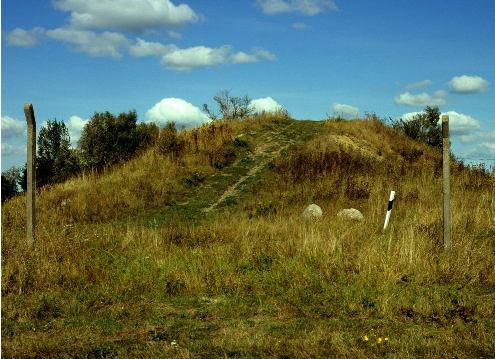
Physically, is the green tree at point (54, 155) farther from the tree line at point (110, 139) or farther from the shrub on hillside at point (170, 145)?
the shrub on hillside at point (170, 145)

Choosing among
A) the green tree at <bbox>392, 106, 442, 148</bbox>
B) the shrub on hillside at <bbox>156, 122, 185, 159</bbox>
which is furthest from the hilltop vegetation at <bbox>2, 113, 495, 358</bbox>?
the green tree at <bbox>392, 106, 442, 148</bbox>

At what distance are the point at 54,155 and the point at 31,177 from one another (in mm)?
42301

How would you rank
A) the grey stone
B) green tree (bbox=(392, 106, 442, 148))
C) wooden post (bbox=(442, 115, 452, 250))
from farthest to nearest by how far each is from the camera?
green tree (bbox=(392, 106, 442, 148)) → the grey stone → wooden post (bbox=(442, 115, 452, 250))

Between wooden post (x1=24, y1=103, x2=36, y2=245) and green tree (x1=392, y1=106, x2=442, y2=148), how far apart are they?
111 ft

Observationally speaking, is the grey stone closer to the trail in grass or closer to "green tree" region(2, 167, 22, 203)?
the trail in grass

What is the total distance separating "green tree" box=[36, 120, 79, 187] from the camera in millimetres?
44381

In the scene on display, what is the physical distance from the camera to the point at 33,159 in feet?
34.8

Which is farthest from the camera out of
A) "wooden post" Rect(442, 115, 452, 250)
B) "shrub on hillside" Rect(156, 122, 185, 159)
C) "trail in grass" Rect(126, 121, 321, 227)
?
"shrub on hillside" Rect(156, 122, 185, 159)

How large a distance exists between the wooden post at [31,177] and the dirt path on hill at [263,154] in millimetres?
7543

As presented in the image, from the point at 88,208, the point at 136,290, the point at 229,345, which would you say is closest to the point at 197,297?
the point at 136,290

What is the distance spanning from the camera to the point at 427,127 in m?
43.5

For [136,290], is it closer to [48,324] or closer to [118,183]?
[48,324]

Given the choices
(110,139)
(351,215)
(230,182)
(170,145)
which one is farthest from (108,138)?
(351,215)

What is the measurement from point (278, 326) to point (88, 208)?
12005 mm
